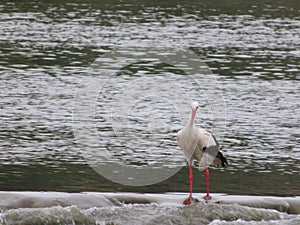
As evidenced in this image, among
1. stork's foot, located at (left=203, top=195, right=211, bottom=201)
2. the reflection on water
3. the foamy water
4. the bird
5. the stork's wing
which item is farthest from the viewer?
the reflection on water

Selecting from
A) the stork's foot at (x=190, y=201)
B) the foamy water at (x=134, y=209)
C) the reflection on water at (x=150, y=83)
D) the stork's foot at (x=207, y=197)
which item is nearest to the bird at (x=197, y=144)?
the stork's foot at (x=207, y=197)

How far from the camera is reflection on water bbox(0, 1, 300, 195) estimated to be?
1336 cm

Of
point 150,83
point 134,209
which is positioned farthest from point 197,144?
point 150,83

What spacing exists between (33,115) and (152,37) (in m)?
9.71

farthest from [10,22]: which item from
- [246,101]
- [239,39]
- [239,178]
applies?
[239,178]

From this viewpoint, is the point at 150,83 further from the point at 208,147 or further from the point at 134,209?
the point at 134,209

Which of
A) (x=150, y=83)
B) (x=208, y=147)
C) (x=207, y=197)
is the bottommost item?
(x=150, y=83)

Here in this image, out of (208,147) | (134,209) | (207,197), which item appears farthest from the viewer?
(208,147)

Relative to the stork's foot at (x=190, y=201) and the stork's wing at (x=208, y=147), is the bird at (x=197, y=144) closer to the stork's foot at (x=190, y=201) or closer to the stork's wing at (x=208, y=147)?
the stork's wing at (x=208, y=147)

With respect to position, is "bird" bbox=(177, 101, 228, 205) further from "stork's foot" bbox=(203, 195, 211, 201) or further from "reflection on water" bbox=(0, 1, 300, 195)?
"reflection on water" bbox=(0, 1, 300, 195)

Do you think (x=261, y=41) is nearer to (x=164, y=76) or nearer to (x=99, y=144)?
(x=164, y=76)

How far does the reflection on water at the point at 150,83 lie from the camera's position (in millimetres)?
13359

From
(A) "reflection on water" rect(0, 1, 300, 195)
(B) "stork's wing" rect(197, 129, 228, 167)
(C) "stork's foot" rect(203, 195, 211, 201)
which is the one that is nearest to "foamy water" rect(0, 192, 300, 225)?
(C) "stork's foot" rect(203, 195, 211, 201)

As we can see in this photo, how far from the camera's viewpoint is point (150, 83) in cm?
2016
